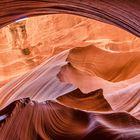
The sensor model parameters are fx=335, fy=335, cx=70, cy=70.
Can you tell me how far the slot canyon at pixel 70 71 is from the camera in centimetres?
44

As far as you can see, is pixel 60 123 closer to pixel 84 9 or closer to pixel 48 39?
pixel 84 9

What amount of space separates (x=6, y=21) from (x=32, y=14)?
4cm

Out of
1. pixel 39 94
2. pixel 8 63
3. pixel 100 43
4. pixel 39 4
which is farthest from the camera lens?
pixel 100 43

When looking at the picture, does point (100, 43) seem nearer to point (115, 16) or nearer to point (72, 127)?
point (72, 127)

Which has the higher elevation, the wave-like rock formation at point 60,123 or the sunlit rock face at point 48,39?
the sunlit rock face at point 48,39

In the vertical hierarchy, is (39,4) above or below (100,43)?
below

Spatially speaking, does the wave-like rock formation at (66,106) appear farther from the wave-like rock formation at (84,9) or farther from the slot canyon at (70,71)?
the wave-like rock formation at (84,9)

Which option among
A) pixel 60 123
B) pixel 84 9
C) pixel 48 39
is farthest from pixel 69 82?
pixel 84 9

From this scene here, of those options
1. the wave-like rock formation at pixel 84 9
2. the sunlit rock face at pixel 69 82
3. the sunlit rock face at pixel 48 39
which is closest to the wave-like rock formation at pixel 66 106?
the sunlit rock face at pixel 69 82

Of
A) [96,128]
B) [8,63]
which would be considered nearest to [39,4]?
[96,128]

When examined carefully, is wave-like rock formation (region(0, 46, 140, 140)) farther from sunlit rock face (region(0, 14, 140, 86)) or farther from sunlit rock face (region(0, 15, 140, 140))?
sunlit rock face (region(0, 14, 140, 86))

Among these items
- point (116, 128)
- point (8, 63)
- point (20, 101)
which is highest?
point (8, 63)

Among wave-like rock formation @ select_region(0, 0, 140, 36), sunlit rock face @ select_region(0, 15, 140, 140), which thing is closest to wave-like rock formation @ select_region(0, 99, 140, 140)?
sunlit rock face @ select_region(0, 15, 140, 140)

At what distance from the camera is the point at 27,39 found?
4.56ft
